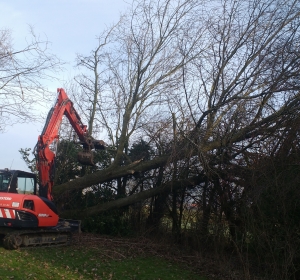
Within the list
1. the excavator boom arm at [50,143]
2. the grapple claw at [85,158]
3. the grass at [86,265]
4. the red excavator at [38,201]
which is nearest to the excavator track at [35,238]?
the red excavator at [38,201]

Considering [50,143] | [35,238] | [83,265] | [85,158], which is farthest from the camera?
[85,158]

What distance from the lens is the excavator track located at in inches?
501

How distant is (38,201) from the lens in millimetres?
13648

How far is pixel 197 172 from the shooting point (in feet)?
52.9

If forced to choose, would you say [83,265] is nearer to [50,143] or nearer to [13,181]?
[13,181]

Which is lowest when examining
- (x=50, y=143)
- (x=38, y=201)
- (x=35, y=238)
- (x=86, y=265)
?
(x=86, y=265)

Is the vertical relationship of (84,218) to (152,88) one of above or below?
below

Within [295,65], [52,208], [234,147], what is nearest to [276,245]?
[234,147]

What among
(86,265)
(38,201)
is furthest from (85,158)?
(86,265)

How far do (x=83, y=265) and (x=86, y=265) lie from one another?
0.08m

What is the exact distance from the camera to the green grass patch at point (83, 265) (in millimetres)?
10430

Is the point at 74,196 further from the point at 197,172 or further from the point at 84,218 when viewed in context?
the point at 197,172

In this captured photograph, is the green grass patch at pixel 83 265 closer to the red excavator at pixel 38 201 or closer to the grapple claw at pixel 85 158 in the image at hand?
the red excavator at pixel 38 201

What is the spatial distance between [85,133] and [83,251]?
16.3ft
